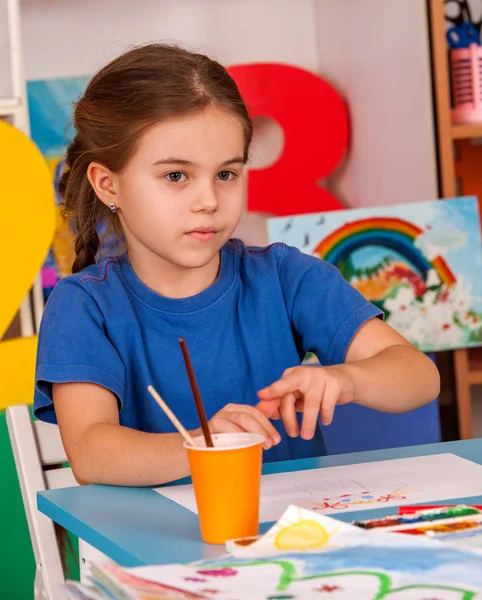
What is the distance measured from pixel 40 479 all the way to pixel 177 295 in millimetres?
302

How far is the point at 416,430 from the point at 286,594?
142 cm

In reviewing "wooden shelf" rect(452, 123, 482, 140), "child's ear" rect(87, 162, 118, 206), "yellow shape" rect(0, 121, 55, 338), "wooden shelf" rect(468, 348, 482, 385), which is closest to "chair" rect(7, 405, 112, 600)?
"child's ear" rect(87, 162, 118, 206)

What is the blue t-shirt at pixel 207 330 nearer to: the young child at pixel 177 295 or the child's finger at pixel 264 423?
the young child at pixel 177 295

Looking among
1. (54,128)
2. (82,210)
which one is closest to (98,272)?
(82,210)

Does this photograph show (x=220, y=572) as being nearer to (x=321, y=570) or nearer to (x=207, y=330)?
(x=321, y=570)

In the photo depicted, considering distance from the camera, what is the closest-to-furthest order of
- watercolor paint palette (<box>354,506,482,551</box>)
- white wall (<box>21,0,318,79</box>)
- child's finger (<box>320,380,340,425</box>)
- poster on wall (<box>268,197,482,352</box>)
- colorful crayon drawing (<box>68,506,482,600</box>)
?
1. colorful crayon drawing (<box>68,506,482,600</box>)
2. watercolor paint palette (<box>354,506,482,551</box>)
3. child's finger (<box>320,380,340,425</box>)
4. poster on wall (<box>268,197,482,352</box>)
5. white wall (<box>21,0,318,79</box>)

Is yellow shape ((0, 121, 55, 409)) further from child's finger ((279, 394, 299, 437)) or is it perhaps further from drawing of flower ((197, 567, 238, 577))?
drawing of flower ((197, 567, 238, 577))

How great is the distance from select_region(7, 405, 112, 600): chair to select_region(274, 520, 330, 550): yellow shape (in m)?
0.61

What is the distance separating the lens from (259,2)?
2562 millimetres

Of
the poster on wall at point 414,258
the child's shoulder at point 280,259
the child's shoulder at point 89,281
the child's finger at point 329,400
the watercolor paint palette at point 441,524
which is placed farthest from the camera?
the poster on wall at point 414,258

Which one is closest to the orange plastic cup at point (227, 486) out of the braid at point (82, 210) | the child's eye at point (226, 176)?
the child's eye at point (226, 176)

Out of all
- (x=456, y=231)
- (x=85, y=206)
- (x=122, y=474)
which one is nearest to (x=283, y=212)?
(x=456, y=231)

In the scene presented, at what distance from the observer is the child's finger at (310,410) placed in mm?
950

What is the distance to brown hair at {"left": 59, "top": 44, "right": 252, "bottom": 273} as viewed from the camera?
4.13 feet
